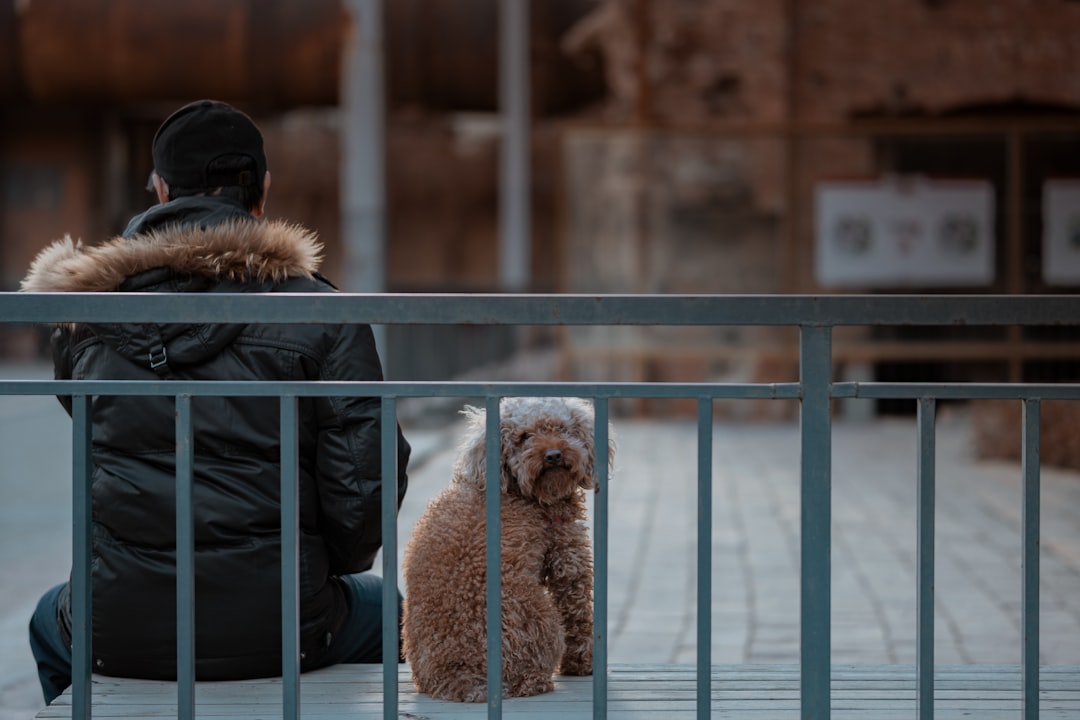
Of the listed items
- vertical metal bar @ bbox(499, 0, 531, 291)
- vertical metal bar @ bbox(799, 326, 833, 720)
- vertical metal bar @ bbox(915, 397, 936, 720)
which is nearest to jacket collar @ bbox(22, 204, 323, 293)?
vertical metal bar @ bbox(799, 326, 833, 720)

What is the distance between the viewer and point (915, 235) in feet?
41.5

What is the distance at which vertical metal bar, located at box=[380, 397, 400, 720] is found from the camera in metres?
2.35

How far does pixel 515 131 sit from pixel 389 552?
12.8 m

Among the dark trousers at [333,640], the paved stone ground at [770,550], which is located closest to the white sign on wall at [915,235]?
the paved stone ground at [770,550]

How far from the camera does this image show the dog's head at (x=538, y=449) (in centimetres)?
267

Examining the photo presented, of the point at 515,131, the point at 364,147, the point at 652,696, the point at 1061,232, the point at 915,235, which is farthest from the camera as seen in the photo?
the point at 515,131

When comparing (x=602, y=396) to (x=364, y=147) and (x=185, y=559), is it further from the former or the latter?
(x=364, y=147)

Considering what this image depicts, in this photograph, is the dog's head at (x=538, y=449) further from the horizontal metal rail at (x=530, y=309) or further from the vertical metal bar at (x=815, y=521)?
the vertical metal bar at (x=815, y=521)

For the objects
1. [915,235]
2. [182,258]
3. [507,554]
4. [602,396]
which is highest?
[915,235]

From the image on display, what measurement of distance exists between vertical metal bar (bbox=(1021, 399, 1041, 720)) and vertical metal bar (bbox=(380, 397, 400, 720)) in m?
1.06

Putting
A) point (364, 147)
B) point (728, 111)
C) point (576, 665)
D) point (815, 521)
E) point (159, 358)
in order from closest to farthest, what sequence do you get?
point (815, 521)
point (159, 358)
point (576, 665)
point (364, 147)
point (728, 111)

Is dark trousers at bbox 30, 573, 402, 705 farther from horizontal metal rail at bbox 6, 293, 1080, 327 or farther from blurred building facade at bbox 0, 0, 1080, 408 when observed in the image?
blurred building facade at bbox 0, 0, 1080, 408

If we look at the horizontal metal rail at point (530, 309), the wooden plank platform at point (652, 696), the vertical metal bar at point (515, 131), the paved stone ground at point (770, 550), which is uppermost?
the vertical metal bar at point (515, 131)

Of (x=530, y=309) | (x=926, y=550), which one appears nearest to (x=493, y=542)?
(x=530, y=309)
